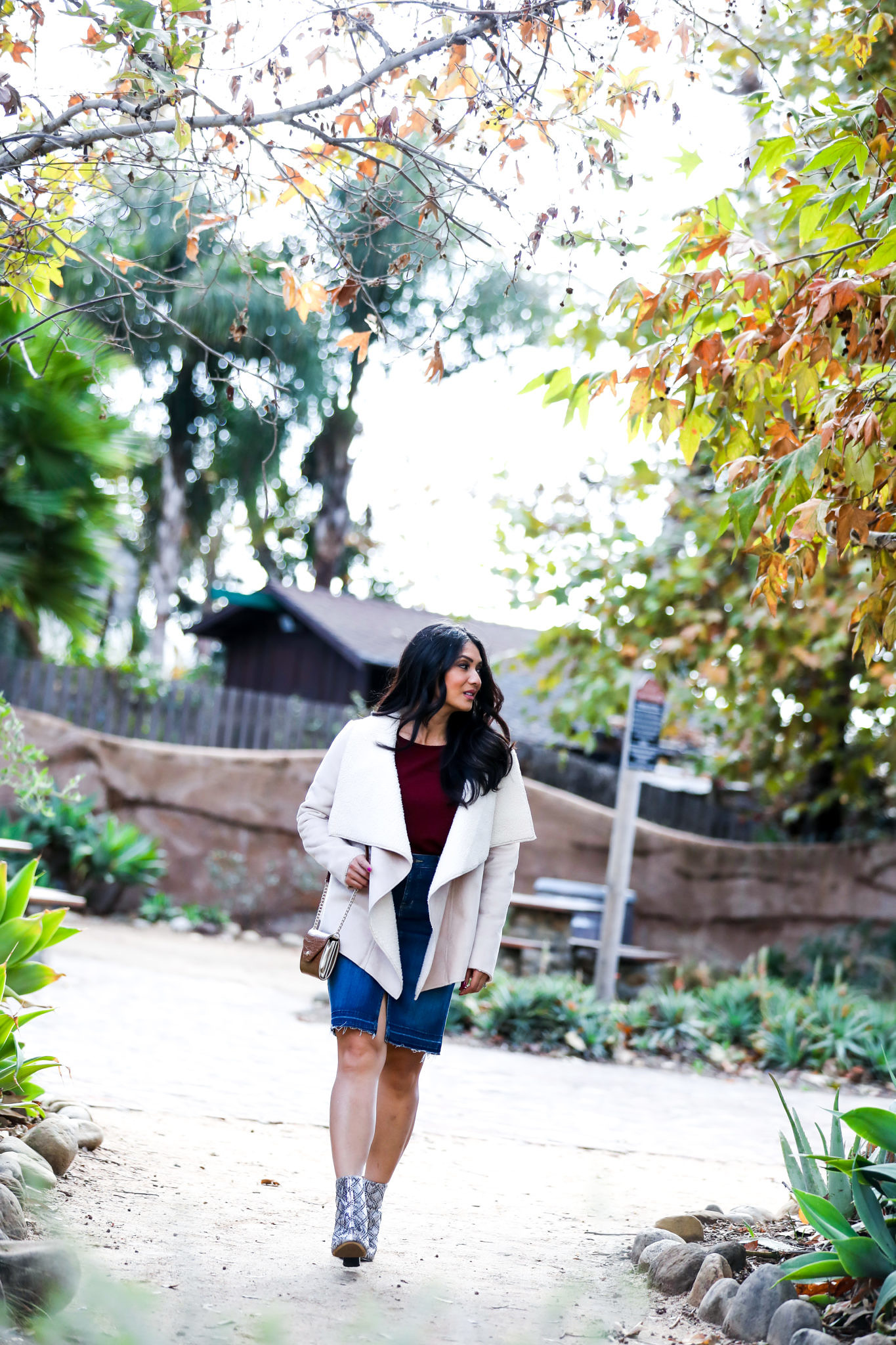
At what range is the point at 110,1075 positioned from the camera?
5934 millimetres

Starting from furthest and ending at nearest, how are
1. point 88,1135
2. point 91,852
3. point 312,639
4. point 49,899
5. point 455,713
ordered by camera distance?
point 312,639 → point 91,852 → point 49,899 → point 88,1135 → point 455,713

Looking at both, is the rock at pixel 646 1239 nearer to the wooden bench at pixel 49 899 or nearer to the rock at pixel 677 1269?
the rock at pixel 677 1269

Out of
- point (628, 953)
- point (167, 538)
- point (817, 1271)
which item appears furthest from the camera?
point (167, 538)

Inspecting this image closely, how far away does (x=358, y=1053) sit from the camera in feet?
11.7

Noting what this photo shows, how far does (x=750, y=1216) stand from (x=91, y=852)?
9.26 m

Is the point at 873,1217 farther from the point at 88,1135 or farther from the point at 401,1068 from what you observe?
the point at 88,1135

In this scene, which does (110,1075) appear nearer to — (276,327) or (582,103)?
(582,103)

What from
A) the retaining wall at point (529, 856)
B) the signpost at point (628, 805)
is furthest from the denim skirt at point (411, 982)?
the retaining wall at point (529, 856)

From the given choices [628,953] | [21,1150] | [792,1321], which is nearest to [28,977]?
[21,1150]

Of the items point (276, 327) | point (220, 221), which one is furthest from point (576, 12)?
point (276, 327)

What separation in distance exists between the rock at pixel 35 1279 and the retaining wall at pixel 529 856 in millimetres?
10608

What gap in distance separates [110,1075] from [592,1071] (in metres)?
Answer: 3.25

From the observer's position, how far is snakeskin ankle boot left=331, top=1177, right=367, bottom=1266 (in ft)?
11.0

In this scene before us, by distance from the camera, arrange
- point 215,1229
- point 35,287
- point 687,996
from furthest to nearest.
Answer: point 687,996
point 35,287
point 215,1229
